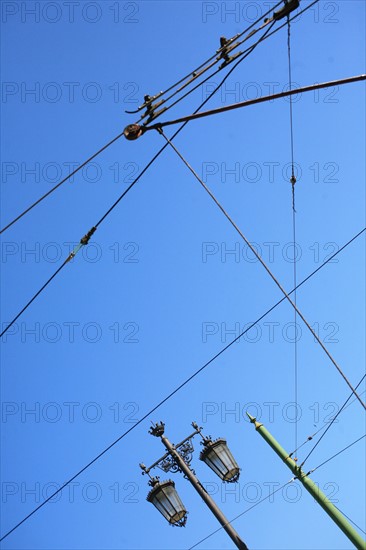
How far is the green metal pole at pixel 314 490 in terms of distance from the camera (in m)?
6.20

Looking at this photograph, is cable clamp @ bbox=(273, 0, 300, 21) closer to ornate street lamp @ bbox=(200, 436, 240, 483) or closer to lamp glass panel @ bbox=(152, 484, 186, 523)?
ornate street lamp @ bbox=(200, 436, 240, 483)

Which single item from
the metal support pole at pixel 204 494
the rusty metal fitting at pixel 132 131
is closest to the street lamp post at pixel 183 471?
the metal support pole at pixel 204 494

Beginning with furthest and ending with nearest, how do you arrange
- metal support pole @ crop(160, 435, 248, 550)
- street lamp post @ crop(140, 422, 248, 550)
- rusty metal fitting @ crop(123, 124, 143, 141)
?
street lamp post @ crop(140, 422, 248, 550), metal support pole @ crop(160, 435, 248, 550), rusty metal fitting @ crop(123, 124, 143, 141)

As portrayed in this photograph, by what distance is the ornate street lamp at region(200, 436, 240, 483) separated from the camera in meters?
7.67

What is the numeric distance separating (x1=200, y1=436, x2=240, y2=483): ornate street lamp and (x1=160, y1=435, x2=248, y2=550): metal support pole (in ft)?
1.10

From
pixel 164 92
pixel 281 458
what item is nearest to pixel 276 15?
pixel 164 92

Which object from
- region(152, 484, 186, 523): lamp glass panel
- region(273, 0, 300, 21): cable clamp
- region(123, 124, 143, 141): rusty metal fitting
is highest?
region(123, 124, 143, 141): rusty metal fitting

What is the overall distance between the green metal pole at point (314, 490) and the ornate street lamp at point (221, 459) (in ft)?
2.75

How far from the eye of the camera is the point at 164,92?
4.90m

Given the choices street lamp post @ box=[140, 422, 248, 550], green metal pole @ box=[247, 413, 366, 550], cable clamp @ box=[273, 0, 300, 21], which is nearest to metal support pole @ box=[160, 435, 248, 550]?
street lamp post @ box=[140, 422, 248, 550]

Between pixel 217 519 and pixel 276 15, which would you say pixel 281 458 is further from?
pixel 276 15

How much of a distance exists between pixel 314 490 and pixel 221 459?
1.33 meters

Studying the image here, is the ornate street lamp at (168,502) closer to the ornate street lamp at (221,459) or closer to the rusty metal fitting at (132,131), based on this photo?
the ornate street lamp at (221,459)

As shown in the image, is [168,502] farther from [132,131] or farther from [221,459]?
[132,131]
